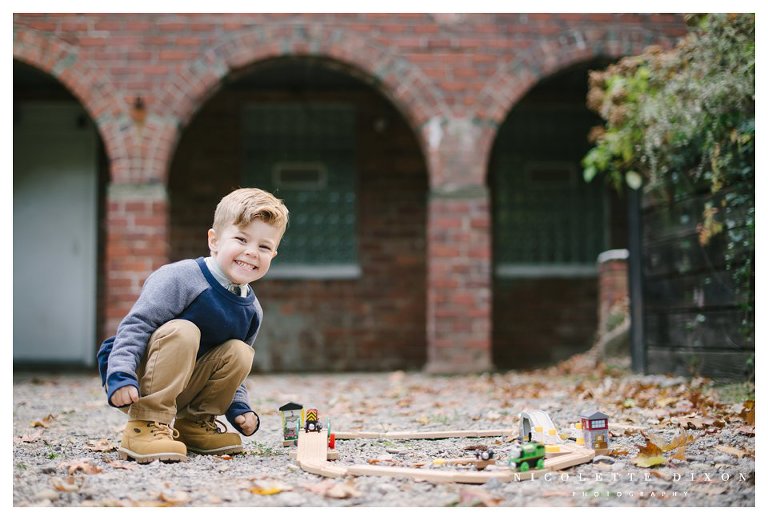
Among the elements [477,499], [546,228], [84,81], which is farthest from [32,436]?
[546,228]

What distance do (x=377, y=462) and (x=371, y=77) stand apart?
5.27m

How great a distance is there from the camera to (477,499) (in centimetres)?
234

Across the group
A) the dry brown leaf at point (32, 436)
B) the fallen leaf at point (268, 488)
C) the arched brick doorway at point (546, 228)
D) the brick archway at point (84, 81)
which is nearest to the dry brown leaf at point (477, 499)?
the fallen leaf at point (268, 488)

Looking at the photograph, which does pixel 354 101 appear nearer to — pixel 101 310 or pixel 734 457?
pixel 101 310

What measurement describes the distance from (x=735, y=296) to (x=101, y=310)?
719 centimetres

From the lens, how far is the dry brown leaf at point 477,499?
2.32 meters

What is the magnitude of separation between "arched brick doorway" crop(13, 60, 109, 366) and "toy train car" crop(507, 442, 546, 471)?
25.7ft

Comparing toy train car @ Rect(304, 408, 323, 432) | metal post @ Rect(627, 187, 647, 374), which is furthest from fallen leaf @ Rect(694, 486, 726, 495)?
metal post @ Rect(627, 187, 647, 374)

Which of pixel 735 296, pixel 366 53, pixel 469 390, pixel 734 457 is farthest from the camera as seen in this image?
pixel 366 53

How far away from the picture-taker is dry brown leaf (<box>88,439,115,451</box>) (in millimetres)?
3395

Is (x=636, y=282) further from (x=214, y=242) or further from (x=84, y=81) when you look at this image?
(x=84, y=81)

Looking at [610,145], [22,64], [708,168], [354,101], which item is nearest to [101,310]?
[22,64]

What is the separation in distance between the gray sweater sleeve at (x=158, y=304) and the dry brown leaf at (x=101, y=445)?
72 cm

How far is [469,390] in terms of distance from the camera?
6125mm
